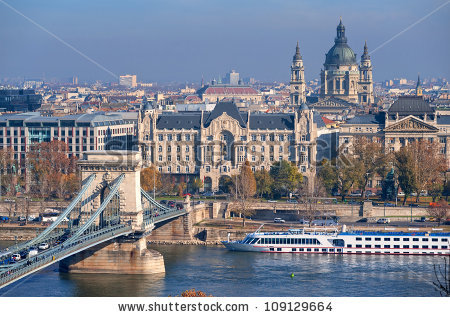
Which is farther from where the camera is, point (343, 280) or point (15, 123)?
point (15, 123)

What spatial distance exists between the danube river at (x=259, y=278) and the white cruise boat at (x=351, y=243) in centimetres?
81

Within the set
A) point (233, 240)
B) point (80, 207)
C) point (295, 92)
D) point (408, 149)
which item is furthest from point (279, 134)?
point (295, 92)

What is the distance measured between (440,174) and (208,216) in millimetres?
16397

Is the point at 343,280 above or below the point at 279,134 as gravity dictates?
below

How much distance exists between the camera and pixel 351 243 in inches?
2254

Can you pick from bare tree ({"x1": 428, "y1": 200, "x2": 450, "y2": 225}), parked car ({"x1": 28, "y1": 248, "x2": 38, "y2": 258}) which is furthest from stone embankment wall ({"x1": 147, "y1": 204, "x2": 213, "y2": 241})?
parked car ({"x1": 28, "y1": 248, "x2": 38, "y2": 258})

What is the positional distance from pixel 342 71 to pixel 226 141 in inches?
2273

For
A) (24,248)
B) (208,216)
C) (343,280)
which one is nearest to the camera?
(24,248)

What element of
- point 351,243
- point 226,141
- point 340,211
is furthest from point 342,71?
point 351,243

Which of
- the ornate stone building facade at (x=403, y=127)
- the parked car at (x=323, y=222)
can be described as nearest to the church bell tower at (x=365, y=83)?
the ornate stone building facade at (x=403, y=127)

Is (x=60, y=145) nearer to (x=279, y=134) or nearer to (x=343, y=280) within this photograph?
(x=279, y=134)

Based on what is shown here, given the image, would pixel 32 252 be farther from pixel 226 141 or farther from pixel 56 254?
pixel 226 141

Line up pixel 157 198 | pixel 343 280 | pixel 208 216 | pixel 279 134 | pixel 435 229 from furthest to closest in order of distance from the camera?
1. pixel 279 134
2. pixel 157 198
3. pixel 208 216
4. pixel 435 229
5. pixel 343 280

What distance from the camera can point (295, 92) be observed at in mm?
138125
